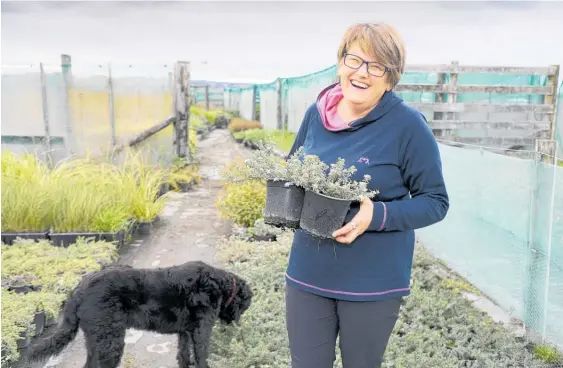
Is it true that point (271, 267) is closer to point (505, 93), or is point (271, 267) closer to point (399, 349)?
point (399, 349)

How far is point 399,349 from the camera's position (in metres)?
3.37

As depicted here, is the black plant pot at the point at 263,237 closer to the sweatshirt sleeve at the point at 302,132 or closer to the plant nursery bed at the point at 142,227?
the plant nursery bed at the point at 142,227

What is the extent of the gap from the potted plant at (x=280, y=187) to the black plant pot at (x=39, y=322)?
2.45 meters

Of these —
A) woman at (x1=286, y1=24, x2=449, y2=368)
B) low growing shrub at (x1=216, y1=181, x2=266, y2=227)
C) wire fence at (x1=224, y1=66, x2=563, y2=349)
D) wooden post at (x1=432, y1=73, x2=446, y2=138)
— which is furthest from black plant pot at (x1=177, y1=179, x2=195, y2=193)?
woman at (x1=286, y1=24, x2=449, y2=368)

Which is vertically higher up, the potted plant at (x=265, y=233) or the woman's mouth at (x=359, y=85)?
the woman's mouth at (x=359, y=85)

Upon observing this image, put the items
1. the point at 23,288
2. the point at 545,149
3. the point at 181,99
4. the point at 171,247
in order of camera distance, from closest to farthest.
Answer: the point at 545,149
the point at 23,288
the point at 171,247
the point at 181,99

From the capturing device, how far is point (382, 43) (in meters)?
1.80

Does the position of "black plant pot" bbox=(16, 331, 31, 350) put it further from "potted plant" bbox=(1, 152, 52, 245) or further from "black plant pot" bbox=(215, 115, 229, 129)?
"black plant pot" bbox=(215, 115, 229, 129)

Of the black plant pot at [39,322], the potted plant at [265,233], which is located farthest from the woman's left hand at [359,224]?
the potted plant at [265,233]

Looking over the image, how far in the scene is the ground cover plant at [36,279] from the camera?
3471mm

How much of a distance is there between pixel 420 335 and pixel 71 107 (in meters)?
6.79

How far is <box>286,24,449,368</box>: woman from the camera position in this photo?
1812 millimetres

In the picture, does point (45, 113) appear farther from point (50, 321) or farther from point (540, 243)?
point (540, 243)

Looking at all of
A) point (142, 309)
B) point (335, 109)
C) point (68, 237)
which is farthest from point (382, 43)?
point (68, 237)
